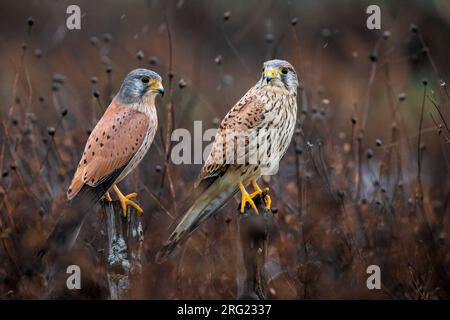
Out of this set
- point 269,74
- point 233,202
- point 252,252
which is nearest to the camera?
point 252,252

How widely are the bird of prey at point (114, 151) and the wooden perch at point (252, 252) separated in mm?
586

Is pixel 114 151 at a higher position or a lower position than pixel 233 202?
higher

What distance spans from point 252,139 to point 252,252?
0.69 metres

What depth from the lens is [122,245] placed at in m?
4.57

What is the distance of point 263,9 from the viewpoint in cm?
845

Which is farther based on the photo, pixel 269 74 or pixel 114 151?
pixel 114 151

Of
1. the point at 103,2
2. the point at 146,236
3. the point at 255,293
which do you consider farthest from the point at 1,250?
the point at 103,2

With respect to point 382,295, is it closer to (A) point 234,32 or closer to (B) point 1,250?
(B) point 1,250

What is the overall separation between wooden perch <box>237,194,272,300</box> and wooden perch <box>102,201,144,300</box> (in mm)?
569

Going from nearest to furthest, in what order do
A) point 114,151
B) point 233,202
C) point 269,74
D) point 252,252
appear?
point 252,252 → point 269,74 → point 114,151 → point 233,202

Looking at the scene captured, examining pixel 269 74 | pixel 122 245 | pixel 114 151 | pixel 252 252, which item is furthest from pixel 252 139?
pixel 122 245

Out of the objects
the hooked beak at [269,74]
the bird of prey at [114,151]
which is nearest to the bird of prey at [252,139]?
the hooked beak at [269,74]

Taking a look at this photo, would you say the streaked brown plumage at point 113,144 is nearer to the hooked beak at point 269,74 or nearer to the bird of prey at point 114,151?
the bird of prey at point 114,151

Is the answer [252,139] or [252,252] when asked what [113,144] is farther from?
[252,252]
